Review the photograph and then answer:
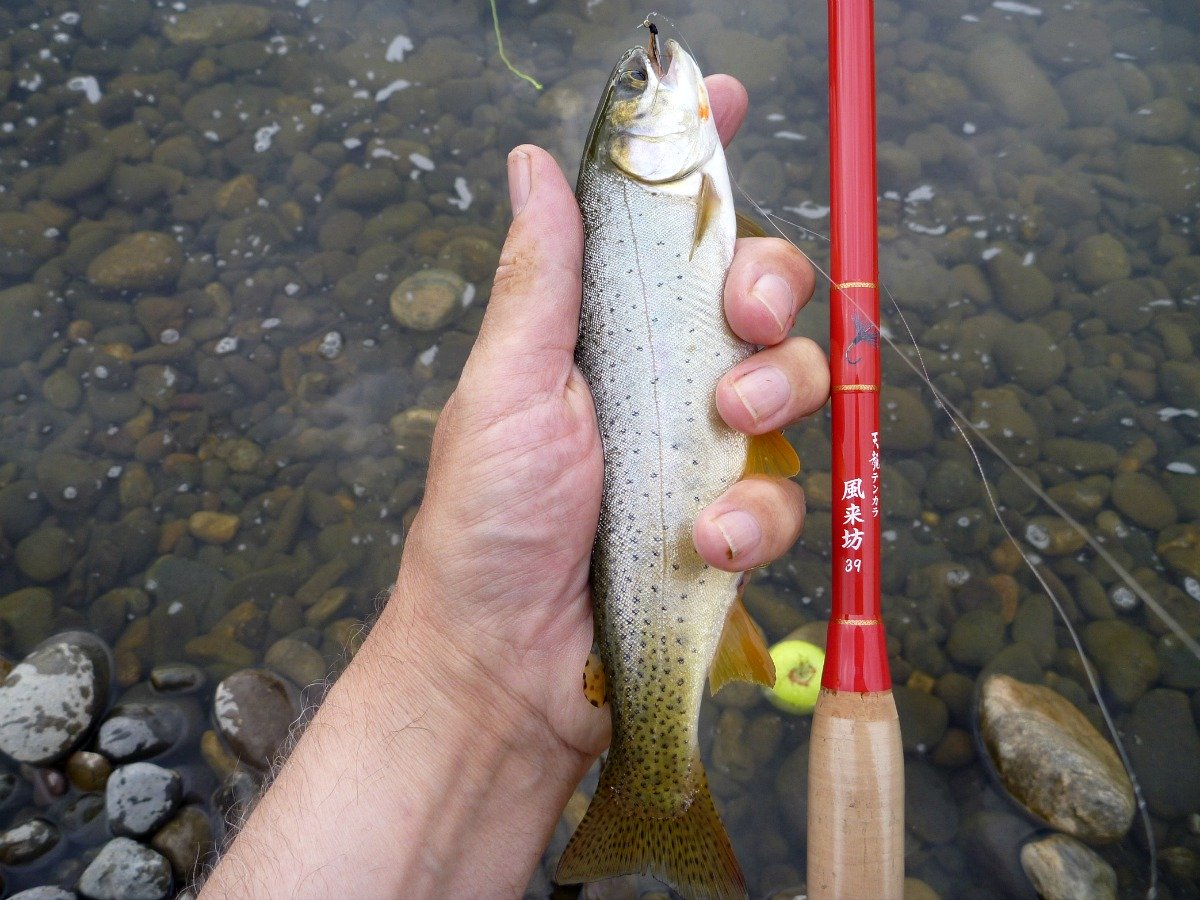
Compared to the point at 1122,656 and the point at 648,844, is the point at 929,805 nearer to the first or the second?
the point at 1122,656

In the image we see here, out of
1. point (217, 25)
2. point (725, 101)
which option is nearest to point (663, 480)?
point (725, 101)

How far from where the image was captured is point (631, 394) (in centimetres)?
224

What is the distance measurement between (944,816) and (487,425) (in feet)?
7.92

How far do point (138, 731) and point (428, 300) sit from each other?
96.2 inches

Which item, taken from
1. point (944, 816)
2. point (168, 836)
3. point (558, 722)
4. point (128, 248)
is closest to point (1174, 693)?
point (944, 816)

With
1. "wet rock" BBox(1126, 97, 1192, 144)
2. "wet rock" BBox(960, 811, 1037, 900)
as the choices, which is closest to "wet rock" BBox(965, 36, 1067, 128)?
"wet rock" BBox(1126, 97, 1192, 144)

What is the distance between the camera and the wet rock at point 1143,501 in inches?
146

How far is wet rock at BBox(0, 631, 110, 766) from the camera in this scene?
11.2 ft

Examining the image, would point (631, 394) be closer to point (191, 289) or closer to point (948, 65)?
point (191, 289)

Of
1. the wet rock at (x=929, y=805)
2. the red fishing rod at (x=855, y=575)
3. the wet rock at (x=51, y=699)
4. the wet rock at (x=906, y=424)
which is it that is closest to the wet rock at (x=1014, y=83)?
the wet rock at (x=906, y=424)

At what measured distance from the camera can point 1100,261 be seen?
13.9 ft

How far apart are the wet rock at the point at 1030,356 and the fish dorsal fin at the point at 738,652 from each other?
2566 mm

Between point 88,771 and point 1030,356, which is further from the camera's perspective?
point 1030,356

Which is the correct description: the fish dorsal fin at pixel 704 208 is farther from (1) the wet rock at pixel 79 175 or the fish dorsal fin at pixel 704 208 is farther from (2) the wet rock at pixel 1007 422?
(1) the wet rock at pixel 79 175
